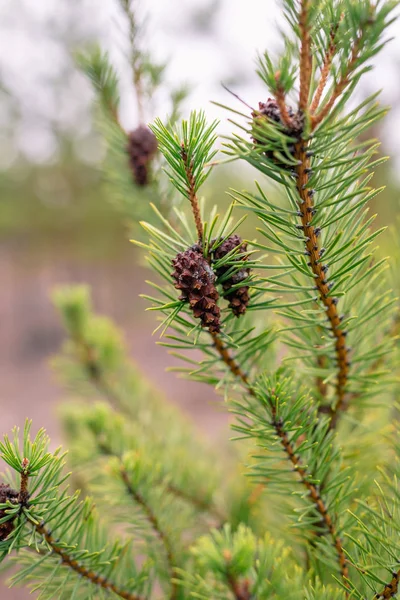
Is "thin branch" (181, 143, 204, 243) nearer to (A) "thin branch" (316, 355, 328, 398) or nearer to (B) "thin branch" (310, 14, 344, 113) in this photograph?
(B) "thin branch" (310, 14, 344, 113)

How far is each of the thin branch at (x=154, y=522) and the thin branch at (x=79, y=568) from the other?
65 mm

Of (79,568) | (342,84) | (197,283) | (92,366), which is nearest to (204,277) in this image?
(197,283)

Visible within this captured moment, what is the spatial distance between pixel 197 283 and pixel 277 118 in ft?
0.32

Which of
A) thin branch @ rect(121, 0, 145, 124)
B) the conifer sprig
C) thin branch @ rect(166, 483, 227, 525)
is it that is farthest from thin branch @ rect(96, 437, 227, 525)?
thin branch @ rect(121, 0, 145, 124)

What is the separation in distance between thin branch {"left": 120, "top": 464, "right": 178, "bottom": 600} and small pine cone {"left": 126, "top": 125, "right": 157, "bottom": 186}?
0.30 meters

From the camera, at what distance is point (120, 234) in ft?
16.2

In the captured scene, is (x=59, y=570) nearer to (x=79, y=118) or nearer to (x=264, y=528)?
(x=264, y=528)

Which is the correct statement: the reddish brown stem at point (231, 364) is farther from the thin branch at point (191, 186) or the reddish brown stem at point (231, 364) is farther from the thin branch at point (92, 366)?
the thin branch at point (92, 366)

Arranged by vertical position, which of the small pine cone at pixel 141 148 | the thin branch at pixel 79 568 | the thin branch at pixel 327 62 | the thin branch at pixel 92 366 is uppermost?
the small pine cone at pixel 141 148

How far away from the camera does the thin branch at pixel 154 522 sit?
0.39 m

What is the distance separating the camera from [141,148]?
0.47m

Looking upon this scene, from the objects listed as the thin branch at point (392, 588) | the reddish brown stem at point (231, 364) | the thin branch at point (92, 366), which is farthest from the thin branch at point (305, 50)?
the thin branch at point (92, 366)

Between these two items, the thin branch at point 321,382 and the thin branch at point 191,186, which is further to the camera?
the thin branch at point 321,382

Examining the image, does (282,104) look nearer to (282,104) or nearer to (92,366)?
(282,104)
